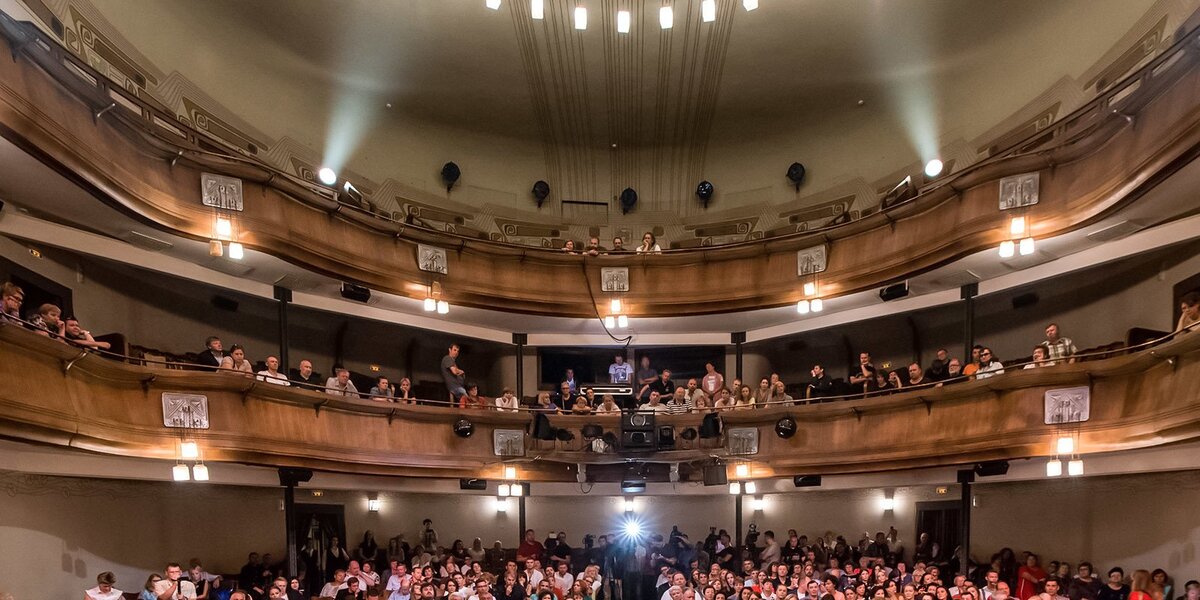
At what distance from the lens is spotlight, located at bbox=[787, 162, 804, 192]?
1809 cm

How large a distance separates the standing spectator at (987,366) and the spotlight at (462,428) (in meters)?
8.20

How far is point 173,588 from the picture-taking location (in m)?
10.0

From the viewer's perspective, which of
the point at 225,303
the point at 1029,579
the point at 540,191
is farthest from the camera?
the point at 540,191

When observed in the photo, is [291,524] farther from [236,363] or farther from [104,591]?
[104,591]

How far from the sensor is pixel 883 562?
1373cm

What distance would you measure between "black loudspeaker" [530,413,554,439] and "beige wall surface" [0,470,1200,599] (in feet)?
11.8

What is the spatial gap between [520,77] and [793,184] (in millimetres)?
6763

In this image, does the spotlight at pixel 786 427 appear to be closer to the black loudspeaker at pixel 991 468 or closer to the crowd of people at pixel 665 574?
the crowd of people at pixel 665 574

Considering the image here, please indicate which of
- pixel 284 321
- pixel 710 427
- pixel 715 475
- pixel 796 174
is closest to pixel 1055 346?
pixel 710 427

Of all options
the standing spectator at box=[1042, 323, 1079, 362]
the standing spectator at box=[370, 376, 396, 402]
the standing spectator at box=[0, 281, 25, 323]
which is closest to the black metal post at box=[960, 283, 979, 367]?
the standing spectator at box=[1042, 323, 1079, 362]

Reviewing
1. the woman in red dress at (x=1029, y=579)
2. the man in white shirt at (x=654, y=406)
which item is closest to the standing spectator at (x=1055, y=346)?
the woman in red dress at (x=1029, y=579)

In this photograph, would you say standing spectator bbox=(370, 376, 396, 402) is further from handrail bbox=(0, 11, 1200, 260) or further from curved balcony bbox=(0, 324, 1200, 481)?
handrail bbox=(0, 11, 1200, 260)

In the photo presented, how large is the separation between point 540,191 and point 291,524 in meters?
9.30

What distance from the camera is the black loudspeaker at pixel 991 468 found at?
40.9 feet
